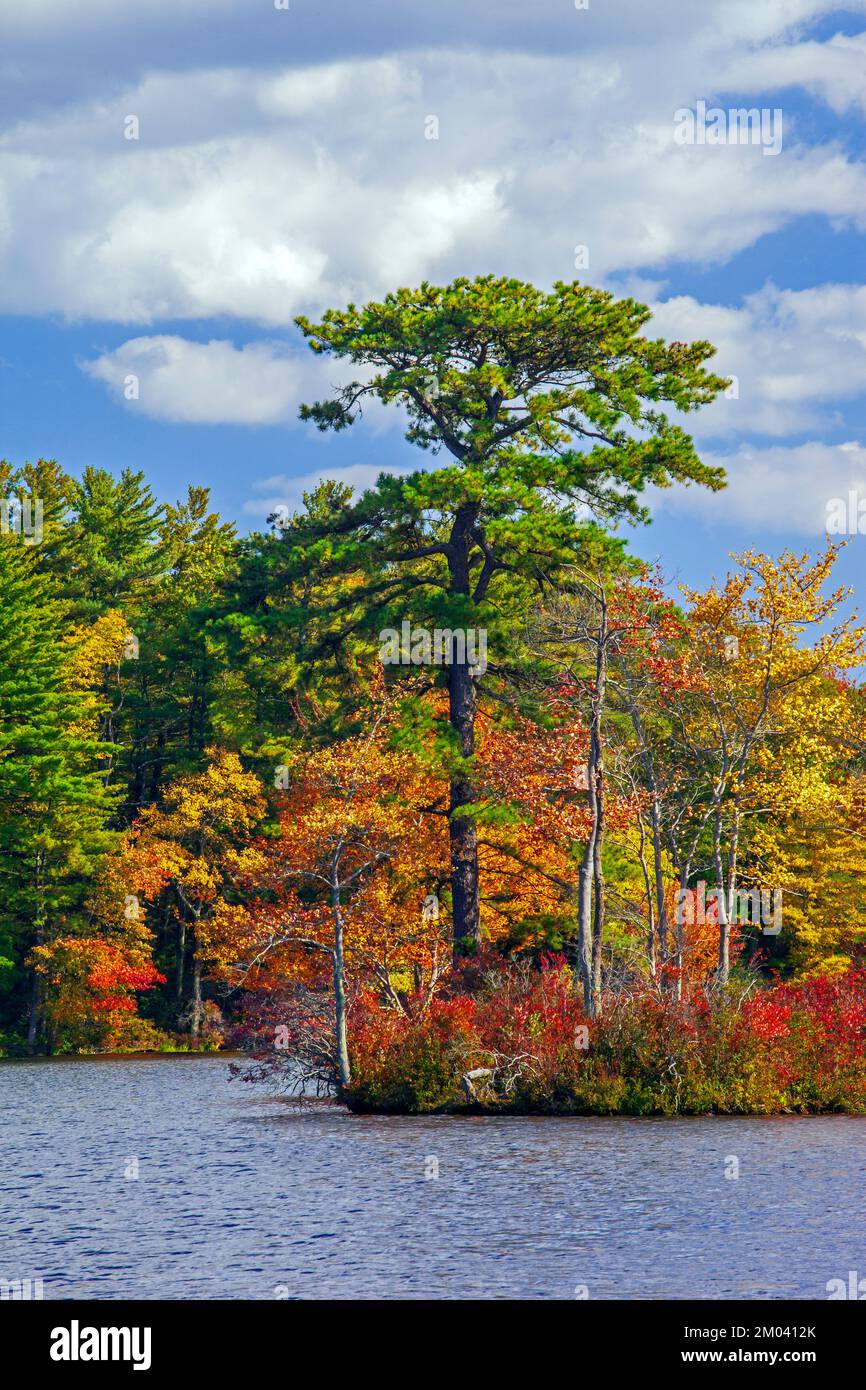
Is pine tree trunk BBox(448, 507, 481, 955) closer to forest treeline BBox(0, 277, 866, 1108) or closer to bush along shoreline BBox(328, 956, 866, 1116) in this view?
forest treeline BBox(0, 277, 866, 1108)

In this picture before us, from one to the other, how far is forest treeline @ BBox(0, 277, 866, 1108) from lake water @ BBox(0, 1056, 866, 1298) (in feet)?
11.6

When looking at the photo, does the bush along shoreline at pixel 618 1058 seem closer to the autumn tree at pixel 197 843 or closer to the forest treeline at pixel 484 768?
the forest treeline at pixel 484 768

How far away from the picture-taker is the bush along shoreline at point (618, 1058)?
26.1 meters

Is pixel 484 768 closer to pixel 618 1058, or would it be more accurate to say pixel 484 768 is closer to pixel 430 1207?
pixel 618 1058

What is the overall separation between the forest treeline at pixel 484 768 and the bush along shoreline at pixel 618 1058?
97 mm

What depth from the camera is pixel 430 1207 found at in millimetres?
16812

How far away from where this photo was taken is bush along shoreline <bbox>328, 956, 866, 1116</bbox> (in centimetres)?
2608

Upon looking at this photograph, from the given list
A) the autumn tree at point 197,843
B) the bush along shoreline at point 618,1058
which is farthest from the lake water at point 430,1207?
the autumn tree at point 197,843

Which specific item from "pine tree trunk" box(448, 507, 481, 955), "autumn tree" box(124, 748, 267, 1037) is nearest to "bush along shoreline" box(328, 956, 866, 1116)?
"pine tree trunk" box(448, 507, 481, 955)

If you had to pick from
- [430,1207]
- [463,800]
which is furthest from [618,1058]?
[463,800]

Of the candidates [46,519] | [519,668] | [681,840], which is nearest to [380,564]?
[519,668]

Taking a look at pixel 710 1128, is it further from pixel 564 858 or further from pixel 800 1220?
pixel 564 858
